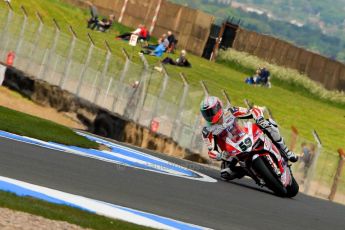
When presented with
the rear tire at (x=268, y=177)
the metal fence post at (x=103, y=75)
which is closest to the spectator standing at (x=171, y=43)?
the metal fence post at (x=103, y=75)

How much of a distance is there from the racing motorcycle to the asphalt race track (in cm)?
30

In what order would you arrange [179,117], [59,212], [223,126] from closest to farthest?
1. [59,212]
2. [223,126]
3. [179,117]

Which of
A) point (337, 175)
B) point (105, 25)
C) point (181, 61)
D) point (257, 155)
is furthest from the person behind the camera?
point (105, 25)

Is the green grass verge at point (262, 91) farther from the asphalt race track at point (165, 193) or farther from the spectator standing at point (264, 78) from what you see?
the asphalt race track at point (165, 193)

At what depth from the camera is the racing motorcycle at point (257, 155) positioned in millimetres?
16922

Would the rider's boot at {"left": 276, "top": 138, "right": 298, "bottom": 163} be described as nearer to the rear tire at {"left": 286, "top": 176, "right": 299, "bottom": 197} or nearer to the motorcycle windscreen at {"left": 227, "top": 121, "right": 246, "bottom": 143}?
the rear tire at {"left": 286, "top": 176, "right": 299, "bottom": 197}

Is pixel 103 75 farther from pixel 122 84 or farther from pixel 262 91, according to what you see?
pixel 262 91

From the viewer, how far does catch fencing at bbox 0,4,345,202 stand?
23172 mm

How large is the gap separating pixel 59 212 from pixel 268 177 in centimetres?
752

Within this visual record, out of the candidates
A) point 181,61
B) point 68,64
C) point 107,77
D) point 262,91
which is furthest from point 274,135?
point 262,91

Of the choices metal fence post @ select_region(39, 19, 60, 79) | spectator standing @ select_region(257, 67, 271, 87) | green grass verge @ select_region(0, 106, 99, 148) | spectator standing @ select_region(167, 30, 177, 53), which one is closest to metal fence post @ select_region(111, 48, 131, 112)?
metal fence post @ select_region(39, 19, 60, 79)

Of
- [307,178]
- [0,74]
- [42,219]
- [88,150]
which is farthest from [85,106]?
[42,219]

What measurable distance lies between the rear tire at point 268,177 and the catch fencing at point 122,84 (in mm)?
4563

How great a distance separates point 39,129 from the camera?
19.3 m
